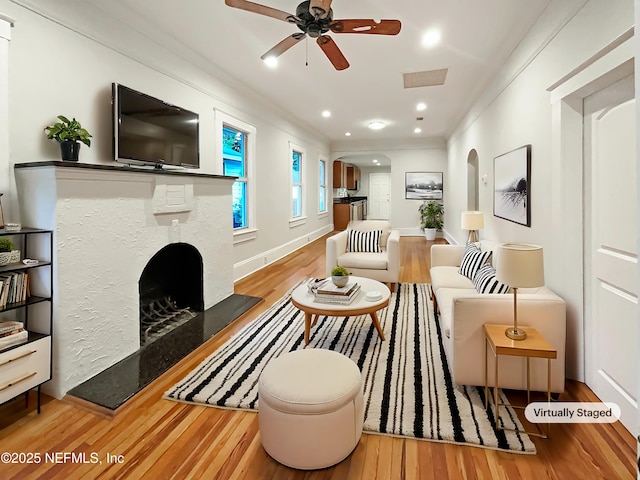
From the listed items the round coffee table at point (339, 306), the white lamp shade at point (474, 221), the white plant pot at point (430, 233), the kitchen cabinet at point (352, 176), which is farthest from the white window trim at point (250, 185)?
the kitchen cabinet at point (352, 176)

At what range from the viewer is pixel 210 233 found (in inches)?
138

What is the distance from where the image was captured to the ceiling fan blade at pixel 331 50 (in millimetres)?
2545

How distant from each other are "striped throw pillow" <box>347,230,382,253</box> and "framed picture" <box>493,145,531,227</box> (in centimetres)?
146

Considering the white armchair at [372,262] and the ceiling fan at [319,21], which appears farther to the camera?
the white armchair at [372,262]

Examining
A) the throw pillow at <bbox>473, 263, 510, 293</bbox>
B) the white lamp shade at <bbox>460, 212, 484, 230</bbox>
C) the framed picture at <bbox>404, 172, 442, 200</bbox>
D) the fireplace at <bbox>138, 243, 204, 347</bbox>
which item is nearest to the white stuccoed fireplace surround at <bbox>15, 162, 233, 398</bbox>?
the fireplace at <bbox>138, 243, 204, 347</bbox>

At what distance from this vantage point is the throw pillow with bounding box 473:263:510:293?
Result: 7.80 feet

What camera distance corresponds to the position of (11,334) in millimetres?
1849

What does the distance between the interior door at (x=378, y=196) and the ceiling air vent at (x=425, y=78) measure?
33.1 ft

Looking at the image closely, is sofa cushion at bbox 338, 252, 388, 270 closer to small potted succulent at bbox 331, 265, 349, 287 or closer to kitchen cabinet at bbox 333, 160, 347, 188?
small potted succulent at bbox 331, 265, 349, 287

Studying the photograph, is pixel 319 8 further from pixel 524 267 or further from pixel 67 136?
pixel 524 267

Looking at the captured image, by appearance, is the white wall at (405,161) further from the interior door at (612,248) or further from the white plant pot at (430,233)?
the interior door at (612,248)

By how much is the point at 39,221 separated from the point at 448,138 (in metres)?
8.70

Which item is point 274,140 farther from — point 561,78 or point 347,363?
point 347,363

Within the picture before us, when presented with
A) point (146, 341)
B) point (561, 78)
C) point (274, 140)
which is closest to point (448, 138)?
point (274, 140)
